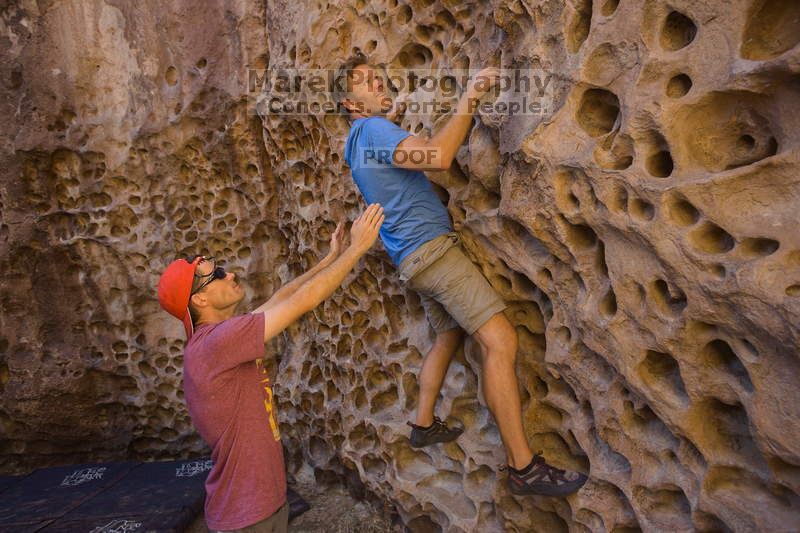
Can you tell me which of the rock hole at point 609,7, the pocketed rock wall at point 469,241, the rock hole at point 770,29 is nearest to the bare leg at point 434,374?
the pocketed rock wall at point 469,241

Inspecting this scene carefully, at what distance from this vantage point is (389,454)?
3066 millimetres

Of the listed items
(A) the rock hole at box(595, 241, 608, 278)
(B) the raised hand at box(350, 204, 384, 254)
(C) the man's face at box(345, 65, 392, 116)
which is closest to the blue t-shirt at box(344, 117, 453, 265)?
(C) the man's face at box(345, 65, 392, 116)

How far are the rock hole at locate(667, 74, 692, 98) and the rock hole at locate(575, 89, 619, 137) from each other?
253mm

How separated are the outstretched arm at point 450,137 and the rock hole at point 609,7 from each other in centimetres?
39

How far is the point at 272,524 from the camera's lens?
1969 millimetres

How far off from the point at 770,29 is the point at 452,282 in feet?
4.12

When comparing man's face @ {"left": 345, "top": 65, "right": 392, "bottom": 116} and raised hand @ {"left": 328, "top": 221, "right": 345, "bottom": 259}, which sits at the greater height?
man's face @ {"left": 345, "top": 65, "right": 392, "bottom": 116}

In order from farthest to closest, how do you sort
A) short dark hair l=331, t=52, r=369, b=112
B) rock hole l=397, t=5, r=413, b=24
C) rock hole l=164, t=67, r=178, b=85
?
1. rock hole l=164, t=67, r=178, b=85
2. short dark hair l=331, t=52, r=369, b=112
3. rock hole l=397, t=5, r=413, b=24

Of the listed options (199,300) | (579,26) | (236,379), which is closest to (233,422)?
(236,379)

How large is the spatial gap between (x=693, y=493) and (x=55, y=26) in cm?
451

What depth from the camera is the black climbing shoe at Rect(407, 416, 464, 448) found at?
2592 mm

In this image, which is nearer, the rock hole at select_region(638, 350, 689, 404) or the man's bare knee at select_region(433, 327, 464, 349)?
the rock hole at select_region(638, 350, 689, 404)

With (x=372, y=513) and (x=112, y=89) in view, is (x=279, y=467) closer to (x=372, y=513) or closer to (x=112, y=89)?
(x=372, y=513)

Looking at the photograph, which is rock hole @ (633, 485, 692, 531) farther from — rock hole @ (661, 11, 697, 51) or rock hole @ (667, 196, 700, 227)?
rock hole @ (661, 11, 697, 51)
